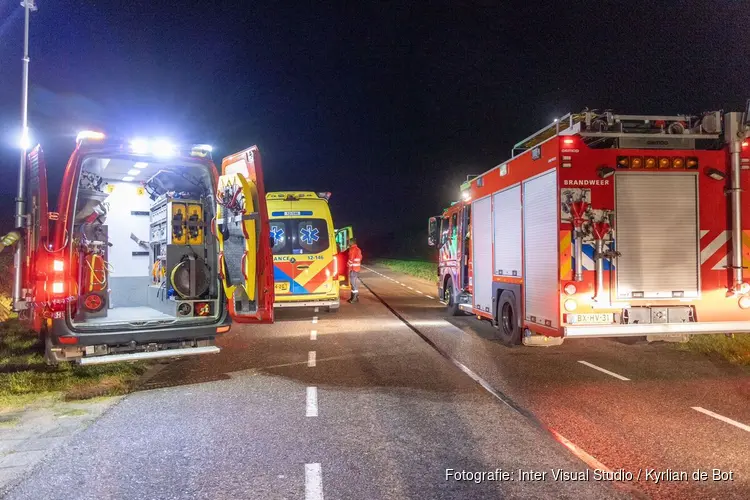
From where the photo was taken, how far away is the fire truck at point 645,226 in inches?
319

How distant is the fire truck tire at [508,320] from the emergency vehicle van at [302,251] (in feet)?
17.0

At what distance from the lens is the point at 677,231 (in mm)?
8367

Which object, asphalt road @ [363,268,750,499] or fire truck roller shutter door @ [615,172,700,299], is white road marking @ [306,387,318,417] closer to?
asphalt road @ [363,268,750,499]

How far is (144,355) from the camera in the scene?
739cm

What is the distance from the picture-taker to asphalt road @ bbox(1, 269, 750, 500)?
442cm

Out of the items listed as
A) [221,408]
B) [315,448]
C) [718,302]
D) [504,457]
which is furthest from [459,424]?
[718,302]

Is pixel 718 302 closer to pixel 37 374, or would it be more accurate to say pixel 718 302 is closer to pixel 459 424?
pixel 459 424

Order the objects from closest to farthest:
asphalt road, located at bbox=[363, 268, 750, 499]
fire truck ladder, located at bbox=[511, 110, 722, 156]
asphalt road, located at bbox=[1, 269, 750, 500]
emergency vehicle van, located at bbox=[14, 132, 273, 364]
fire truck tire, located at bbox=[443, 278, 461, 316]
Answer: asphalt road, located at bbox=[1, 269, 750, 500] < asphalt road, located at bbox=[363, 268, 750, 499] < emergency vehicle van, located at bbox=[14, 132, 273, 364] < fire truck ladder, located at bbox=[511, 110, 722, 156] < fire truck tire, located at bbox=[443, 278, 461, 316]

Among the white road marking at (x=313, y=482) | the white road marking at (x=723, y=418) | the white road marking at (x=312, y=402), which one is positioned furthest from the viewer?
the white road marking at (x=312, y=402)

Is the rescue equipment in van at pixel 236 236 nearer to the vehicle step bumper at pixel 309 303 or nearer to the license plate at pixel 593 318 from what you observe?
the license plate at pixel 593 318

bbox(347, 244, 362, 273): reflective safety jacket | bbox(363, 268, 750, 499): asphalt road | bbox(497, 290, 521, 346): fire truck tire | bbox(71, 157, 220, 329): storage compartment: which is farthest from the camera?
bbox(347, 244, 362, 273): reflective safety jacket

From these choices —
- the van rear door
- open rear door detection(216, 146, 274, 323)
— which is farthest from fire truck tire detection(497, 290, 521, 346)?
the van rear door

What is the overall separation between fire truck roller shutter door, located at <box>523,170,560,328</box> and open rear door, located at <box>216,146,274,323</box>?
12.3 ft

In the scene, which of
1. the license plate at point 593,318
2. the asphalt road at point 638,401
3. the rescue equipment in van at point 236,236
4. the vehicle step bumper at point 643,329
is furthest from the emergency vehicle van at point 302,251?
the vehicle step bumper at point 643,329
